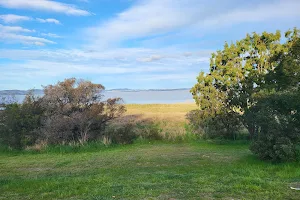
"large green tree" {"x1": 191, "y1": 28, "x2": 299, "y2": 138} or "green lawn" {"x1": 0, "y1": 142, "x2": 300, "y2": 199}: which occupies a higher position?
"large green tree" {"x1": 191, "y1": 28, "x2": 299, "y2": 138}

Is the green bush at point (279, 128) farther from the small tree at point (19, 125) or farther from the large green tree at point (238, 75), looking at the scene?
the small tree at point (19, 125)

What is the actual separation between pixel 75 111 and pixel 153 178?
1104cm

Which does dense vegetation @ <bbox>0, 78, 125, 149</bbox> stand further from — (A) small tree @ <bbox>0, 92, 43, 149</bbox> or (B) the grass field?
(B) the grass field

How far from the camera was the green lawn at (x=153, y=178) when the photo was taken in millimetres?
6418

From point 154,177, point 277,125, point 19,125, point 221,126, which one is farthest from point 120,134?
point 154,177

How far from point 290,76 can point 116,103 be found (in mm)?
9376

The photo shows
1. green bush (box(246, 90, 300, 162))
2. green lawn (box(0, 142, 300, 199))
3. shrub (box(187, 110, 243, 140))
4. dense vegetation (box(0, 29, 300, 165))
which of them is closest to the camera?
green lawn (box(0, 142, 300, 199))

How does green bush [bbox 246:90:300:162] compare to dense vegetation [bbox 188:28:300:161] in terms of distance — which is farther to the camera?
dense vegetation [bbox 188:28:300:161]

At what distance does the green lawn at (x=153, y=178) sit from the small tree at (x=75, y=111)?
16.4 feet

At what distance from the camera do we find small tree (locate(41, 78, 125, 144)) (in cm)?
1728

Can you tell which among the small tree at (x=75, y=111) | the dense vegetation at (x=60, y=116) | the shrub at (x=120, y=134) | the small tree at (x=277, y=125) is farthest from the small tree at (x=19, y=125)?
the small tree at (x=277, y=125)

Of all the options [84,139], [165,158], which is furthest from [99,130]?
[165,158]

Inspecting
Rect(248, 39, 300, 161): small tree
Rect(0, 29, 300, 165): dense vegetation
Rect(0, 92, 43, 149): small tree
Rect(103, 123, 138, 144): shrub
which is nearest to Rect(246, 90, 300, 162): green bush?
Rect(248, 39, 300, 161): small tree

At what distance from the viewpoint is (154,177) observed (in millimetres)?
8195
